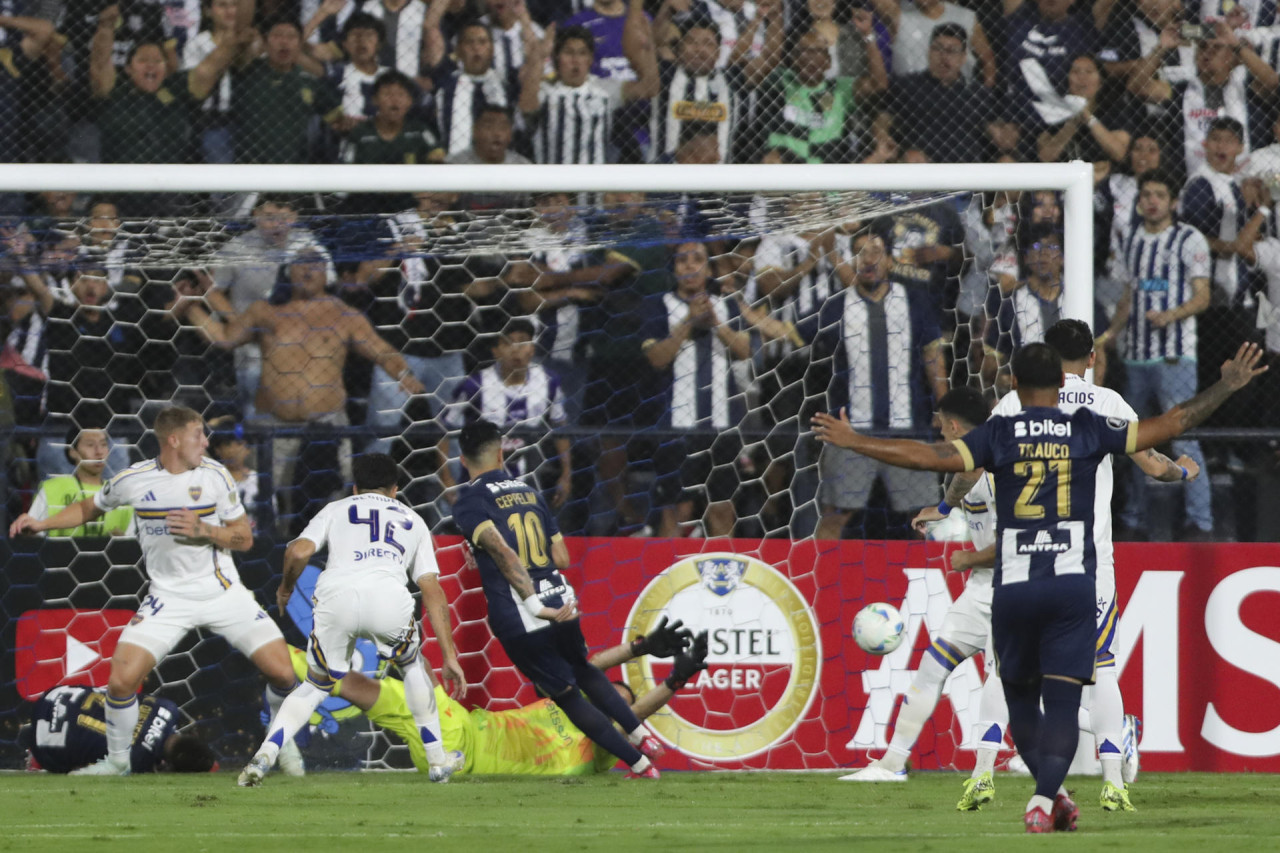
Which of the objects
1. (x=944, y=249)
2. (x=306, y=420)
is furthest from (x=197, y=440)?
(x=944, y=249)

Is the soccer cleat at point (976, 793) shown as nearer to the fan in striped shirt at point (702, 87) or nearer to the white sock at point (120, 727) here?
the white sock at point (120, 727)

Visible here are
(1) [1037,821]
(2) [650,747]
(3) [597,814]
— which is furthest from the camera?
(2) [650,747]

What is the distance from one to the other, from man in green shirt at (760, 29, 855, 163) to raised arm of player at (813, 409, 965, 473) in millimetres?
5921

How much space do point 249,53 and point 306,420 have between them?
2913 millimetres

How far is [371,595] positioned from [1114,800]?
3.40 metres

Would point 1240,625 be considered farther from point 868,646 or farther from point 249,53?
point 249,53

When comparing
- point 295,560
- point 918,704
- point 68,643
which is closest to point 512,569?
point 295,560

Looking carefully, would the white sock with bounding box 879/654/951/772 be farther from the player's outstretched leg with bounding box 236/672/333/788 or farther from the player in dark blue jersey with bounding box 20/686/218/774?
the player in dark blue jersey with bounding box 20/686/218/774

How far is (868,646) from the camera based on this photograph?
26.2 feet

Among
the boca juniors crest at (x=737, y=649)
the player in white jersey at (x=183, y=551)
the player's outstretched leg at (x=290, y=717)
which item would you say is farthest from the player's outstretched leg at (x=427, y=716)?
the boca juniors crest at (x=737, y=649)

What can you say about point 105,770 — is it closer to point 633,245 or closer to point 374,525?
point 374,525

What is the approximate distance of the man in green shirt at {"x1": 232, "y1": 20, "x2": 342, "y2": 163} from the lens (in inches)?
431

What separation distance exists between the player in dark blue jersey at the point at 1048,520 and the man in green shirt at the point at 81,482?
4.97 meters

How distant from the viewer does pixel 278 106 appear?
433 inches
